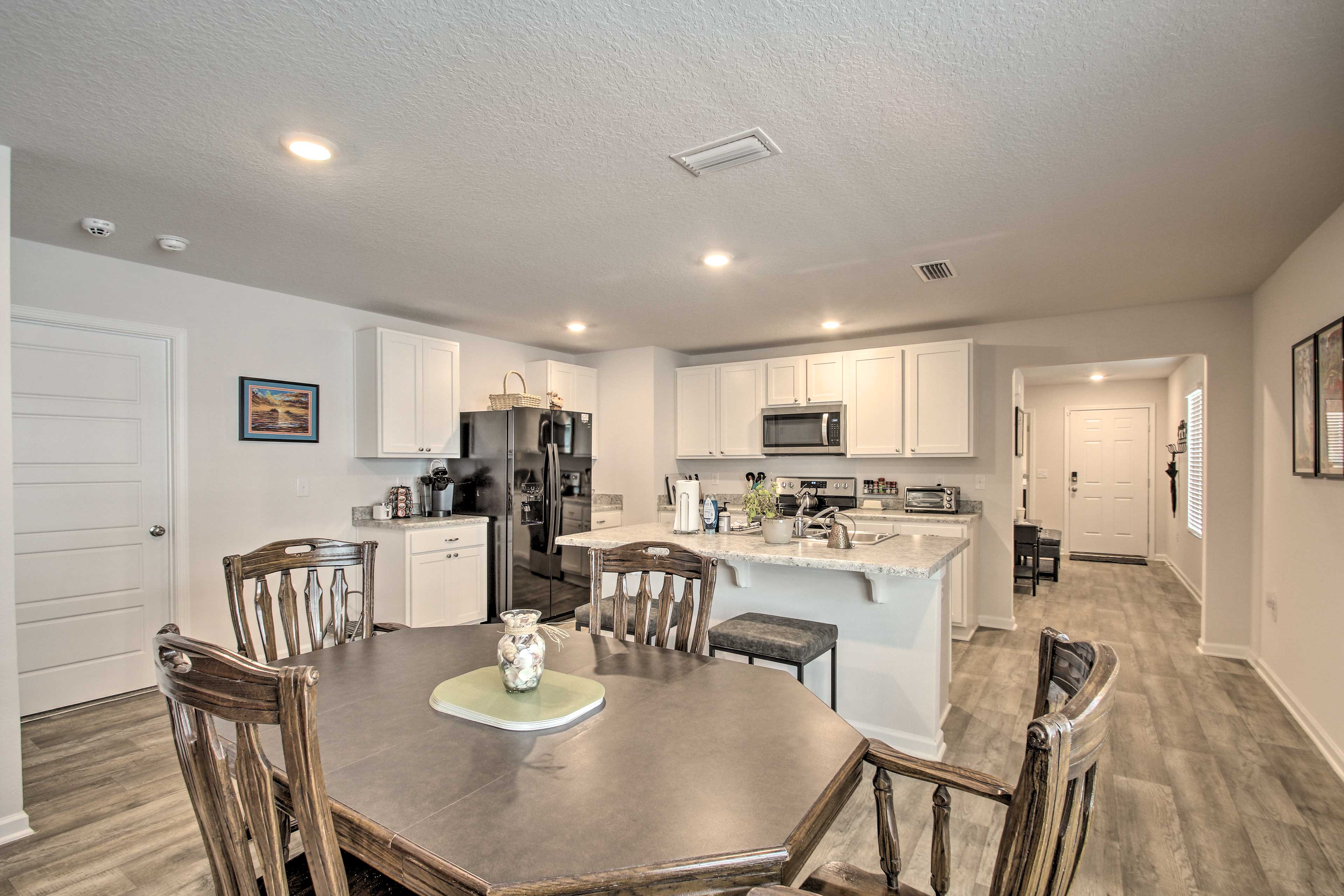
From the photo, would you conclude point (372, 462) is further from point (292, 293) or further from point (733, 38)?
point (733, 38)

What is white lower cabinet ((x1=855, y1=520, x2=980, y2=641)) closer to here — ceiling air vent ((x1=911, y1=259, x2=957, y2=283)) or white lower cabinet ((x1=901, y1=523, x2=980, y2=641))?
white lower cabinet ((x1=901, y1=523, x2=980, y2=641))

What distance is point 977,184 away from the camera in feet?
8.19

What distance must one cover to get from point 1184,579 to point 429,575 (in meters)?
7.37

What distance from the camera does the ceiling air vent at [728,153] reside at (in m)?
2.14

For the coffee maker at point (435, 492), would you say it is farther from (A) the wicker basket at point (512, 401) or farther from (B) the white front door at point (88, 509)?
(B) the white front door at point (88, 509)

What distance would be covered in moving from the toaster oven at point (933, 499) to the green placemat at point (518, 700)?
4.08m

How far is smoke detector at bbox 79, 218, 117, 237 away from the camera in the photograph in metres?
2.86

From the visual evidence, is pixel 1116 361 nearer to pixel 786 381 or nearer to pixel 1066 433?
pixel 786 381

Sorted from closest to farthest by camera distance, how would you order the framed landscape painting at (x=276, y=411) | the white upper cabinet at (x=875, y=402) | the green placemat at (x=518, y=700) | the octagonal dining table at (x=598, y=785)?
the octagonal dining table at (x=598, y=785) < the green placemat at (x=518, y=700) < the framed landscape painting at (x=276, y=411) < the white upper cabinet at (x=875, y=402)

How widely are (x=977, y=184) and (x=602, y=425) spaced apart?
4.23 metres

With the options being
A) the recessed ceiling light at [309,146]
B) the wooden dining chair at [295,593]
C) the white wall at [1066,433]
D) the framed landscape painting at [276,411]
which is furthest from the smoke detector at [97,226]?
the white wall at [1066,433]

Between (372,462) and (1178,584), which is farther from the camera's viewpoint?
(1178,584)

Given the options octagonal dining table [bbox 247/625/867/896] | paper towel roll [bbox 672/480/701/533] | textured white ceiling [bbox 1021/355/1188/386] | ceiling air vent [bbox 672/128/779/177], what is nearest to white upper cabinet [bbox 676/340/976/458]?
textured white ceiling [bbox 1021/355/1188/386]

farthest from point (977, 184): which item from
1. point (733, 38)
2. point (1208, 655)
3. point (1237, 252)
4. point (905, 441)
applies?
point (1208, 655)
